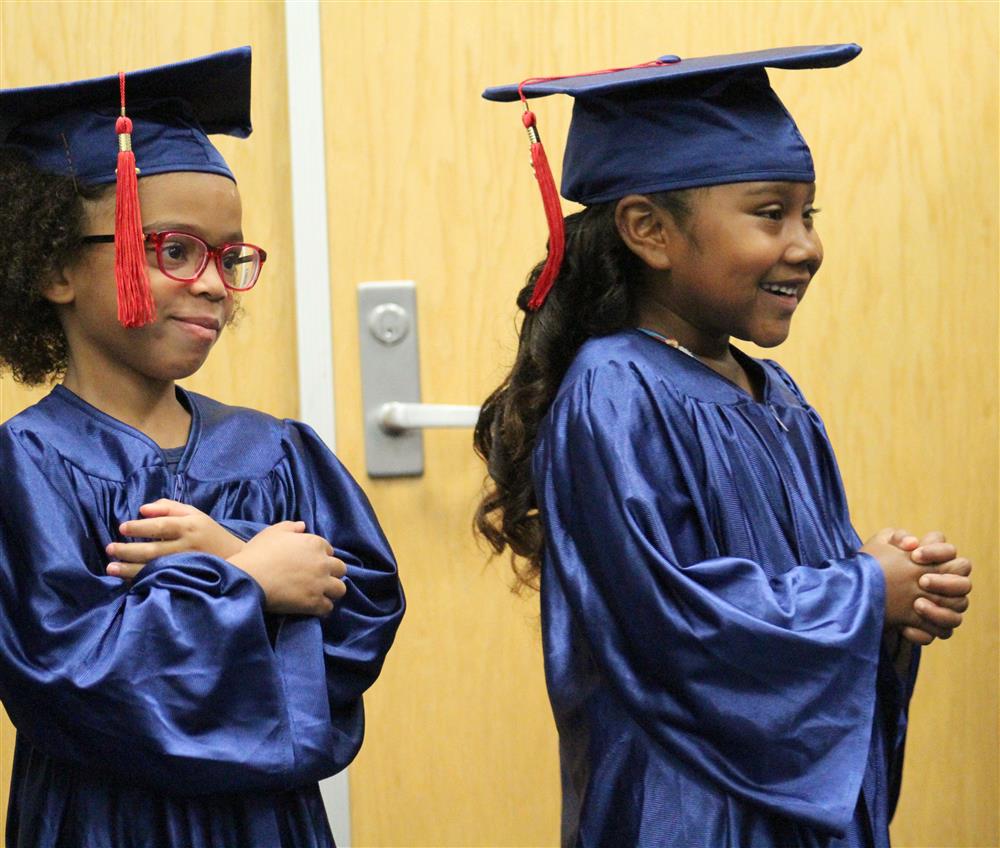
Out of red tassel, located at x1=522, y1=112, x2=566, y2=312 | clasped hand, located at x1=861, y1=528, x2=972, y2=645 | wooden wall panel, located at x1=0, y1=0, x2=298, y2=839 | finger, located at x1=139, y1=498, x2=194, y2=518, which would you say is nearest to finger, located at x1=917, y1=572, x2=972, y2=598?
clasped hand, located at x1=861, y1=528, x2=972, y2=645

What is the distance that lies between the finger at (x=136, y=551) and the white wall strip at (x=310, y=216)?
2.68 ft

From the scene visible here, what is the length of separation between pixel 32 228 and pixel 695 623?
775 millimetres

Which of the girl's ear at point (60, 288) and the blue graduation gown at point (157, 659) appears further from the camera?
the girl's ear at point (60, 288)

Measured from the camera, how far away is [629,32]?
92.0 inches

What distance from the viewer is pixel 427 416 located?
2301 millimetres

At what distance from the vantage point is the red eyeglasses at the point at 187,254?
5.19 feet

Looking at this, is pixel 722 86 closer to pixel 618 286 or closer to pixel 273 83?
pixel 618 286

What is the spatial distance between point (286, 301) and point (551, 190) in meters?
0.78

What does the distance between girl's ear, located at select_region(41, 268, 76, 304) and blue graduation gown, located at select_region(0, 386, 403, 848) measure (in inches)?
3.8

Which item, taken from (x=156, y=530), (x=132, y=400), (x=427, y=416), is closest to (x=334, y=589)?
(x=156, y=530)

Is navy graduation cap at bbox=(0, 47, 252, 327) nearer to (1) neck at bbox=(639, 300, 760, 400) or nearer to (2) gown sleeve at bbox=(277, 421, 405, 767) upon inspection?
(2) gown sleeve at bbox=(277, 421, 405, 767)

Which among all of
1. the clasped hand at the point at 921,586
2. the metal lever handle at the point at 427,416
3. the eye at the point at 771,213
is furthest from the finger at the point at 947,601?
the metal lever handle at the point at 427,416

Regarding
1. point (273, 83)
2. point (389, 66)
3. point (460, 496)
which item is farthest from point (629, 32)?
point (460, 496)

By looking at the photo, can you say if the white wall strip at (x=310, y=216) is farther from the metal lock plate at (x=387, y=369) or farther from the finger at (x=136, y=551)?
the finger at (x=136, y=551)
